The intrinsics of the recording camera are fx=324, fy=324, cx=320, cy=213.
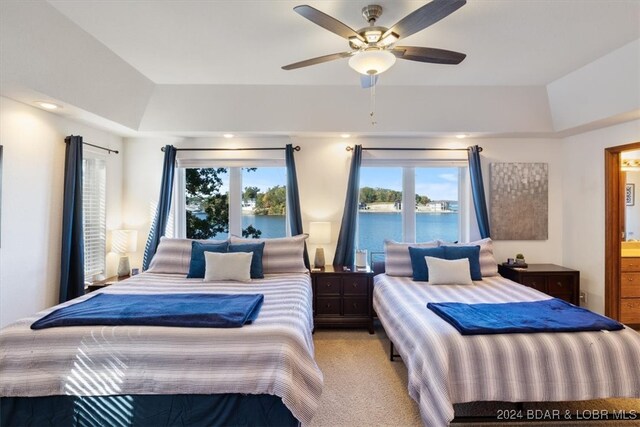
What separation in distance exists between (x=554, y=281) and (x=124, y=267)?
16.3ft

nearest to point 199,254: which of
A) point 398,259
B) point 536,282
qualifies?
point 398,259

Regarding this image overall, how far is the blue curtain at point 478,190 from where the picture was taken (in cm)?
403

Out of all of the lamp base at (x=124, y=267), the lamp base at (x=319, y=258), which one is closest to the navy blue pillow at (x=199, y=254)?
the lamp base at (x=124, y=267)

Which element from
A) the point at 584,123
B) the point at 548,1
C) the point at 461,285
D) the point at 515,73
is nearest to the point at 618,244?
the point at 584,123

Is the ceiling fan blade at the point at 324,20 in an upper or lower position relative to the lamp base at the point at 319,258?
upper

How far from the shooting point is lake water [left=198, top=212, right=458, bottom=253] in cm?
429

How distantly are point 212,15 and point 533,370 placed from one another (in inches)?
120

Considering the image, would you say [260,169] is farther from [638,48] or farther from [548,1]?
[638,48]

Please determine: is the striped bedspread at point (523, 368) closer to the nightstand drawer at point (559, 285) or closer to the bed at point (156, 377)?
the bed at point (156, 377)

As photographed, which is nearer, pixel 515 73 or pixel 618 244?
pixel 515 73

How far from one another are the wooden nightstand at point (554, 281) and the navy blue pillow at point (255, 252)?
9.48ft

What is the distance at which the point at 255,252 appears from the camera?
342 centimetres

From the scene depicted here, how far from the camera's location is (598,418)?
209 centimetres

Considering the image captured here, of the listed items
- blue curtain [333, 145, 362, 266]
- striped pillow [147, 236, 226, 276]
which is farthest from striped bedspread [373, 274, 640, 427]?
striped pillow [147, 236, 226, 276]
